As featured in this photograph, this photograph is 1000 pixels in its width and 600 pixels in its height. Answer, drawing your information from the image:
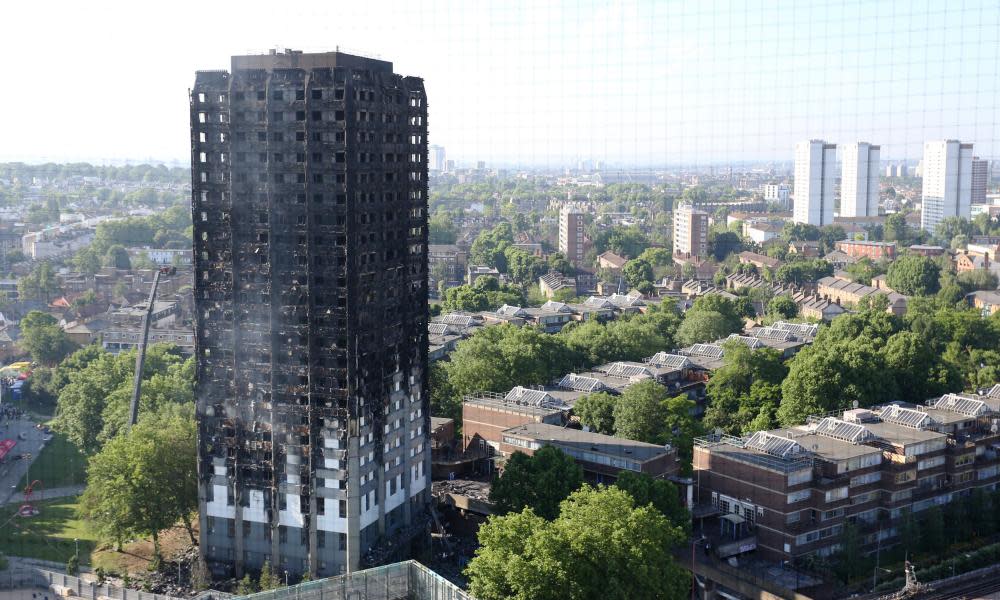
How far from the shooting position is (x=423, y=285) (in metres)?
10.2

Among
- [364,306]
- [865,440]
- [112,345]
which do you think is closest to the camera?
[364,306]

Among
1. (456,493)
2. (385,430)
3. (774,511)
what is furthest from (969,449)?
(385,430)

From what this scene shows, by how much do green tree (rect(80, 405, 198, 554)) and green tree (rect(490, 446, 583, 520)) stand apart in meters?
3.05

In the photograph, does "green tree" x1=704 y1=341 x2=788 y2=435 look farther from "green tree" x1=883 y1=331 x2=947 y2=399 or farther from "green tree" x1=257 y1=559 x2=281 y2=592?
"green tree" x1=257 y1=559 x2=281 y2=592

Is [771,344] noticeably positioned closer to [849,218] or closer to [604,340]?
[604,340]

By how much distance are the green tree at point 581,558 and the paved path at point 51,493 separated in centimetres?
637

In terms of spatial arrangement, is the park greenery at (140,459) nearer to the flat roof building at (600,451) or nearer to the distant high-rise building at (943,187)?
the flat roof building at (600,451)

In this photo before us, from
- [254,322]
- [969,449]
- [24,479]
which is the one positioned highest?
[254,322]

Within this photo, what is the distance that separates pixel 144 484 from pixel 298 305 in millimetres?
2510

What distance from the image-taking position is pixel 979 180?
4216 cm

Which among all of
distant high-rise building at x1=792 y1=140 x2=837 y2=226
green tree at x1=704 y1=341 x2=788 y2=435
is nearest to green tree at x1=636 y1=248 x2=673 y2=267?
distant high-rise building at x1=792 y1=140 x2=837 y2=226

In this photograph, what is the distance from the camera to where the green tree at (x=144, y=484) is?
9883 mm

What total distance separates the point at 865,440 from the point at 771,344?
6.05 meters

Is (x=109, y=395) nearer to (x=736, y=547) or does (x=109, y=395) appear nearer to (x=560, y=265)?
(x=736, y=547)
